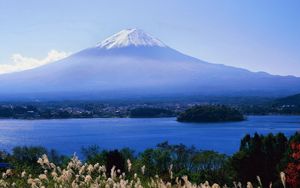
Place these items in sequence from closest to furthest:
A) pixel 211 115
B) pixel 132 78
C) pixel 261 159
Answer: pixel 261 159 < pixel 211 115 < pixel 132 78

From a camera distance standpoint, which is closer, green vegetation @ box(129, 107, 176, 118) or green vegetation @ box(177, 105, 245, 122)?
green vegetation @ box(177, 105, 245, 122)

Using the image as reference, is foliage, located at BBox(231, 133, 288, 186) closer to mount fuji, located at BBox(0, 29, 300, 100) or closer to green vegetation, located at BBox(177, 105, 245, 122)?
green vegetation, located at BBox(177, 105, 245, 122)

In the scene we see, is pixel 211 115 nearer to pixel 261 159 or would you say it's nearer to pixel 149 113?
pixel 149 113

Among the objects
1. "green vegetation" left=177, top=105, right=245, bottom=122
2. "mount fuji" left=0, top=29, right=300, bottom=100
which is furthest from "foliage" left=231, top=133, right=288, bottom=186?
"mount fuji" left=0, top=29, right=300, bottom=100

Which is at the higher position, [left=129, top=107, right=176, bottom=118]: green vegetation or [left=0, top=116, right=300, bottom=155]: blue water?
[left=129, top=107, right=176, bottom=118]: green vegetation

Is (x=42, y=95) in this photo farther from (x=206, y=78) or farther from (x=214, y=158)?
(x=214, y=158)

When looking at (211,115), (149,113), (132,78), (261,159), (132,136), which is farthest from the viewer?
(132,78)

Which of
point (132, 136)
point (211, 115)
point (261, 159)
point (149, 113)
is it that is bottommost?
point (132, 136)

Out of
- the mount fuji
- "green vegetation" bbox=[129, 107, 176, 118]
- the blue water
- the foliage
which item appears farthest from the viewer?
the mount fuji

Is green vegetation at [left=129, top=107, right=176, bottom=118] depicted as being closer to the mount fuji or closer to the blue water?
the blue water

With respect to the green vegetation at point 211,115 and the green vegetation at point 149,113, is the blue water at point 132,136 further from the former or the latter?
the green vegetation at point 149,113

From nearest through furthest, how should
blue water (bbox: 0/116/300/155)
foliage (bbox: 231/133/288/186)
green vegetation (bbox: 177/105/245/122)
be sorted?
foliage (bbox: 231/133/288/186) < blue water (bbox: 0/116/300/155) < green vegetation (bbox: 177/105/245/122)

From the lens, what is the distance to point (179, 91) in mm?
160500

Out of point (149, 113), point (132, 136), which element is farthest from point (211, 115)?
point (132, 136)
